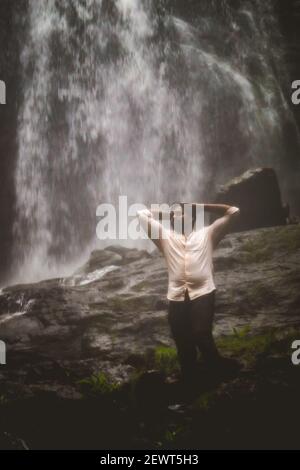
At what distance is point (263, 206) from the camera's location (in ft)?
37.6

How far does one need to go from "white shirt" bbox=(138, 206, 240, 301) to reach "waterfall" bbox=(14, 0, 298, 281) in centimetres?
1253

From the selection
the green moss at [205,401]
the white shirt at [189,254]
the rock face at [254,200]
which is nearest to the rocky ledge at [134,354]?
the green moss at [205,401]

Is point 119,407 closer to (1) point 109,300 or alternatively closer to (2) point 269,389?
(2) point 269,389

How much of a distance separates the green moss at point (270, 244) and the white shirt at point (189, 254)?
3683 mm

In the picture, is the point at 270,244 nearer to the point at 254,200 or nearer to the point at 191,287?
the point at 254,200

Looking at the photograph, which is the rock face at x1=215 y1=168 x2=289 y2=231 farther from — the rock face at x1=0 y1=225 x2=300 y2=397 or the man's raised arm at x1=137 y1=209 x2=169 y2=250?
the man's raised arm at x1=137 y1=209 x2=169 y2=250

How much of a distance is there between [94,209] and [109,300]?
37.3 ft

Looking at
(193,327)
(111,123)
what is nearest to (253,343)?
(193,327)

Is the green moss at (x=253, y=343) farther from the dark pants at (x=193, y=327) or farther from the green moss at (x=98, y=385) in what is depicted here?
the green moss at (x=98, y=385)

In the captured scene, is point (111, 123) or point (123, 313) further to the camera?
point (111, 123)

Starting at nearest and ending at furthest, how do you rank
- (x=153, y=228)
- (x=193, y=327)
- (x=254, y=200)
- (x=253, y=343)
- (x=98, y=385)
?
(x=193, y=327) < (x=153, y=228) < (x=98, y=385) < (x=253, y=343) < (x=254, y=200)

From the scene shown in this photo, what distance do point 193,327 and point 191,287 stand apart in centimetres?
44

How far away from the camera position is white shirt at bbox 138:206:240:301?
4.68 m

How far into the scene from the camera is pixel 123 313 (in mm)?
7277
